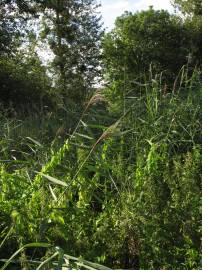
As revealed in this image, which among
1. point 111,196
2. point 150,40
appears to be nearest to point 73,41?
point 150,40

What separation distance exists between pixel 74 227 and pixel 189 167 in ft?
2.38

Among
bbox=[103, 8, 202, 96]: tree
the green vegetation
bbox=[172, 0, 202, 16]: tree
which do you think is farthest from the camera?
bbox=[172, 0, 202, 16]: tree

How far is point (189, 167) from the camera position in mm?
2910

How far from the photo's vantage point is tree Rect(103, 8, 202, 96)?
21.4 meters

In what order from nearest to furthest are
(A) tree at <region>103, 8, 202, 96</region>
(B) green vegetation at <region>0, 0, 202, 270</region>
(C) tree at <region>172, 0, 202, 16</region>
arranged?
(B) green vegetation at <region>0, 0, 202, 270</region>
(A) tree at <region>103, 8, 202, 96</region>
(C) tree at <region>172, 0, 202, 16</region>

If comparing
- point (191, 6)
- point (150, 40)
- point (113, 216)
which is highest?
point (191, 6)

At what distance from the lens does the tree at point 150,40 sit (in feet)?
70.1

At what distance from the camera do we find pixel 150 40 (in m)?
22.2

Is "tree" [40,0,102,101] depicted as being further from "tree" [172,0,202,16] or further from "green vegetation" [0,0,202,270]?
"green vegetation" [0,0,202,270]

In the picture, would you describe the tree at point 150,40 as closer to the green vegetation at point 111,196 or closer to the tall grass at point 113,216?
the green vegetation at point 111,196

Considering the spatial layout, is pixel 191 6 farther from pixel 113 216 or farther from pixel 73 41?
pixel 113 216

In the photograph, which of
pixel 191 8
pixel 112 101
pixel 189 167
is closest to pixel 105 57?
pixel 191 8

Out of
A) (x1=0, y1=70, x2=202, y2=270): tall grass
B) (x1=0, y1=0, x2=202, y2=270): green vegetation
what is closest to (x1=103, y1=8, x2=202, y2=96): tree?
(x1=0, y1=0, x2=202, y2=270): green vegetation

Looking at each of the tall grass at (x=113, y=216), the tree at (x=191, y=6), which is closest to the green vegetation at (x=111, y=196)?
the tall grass at (x=113, y=216)
